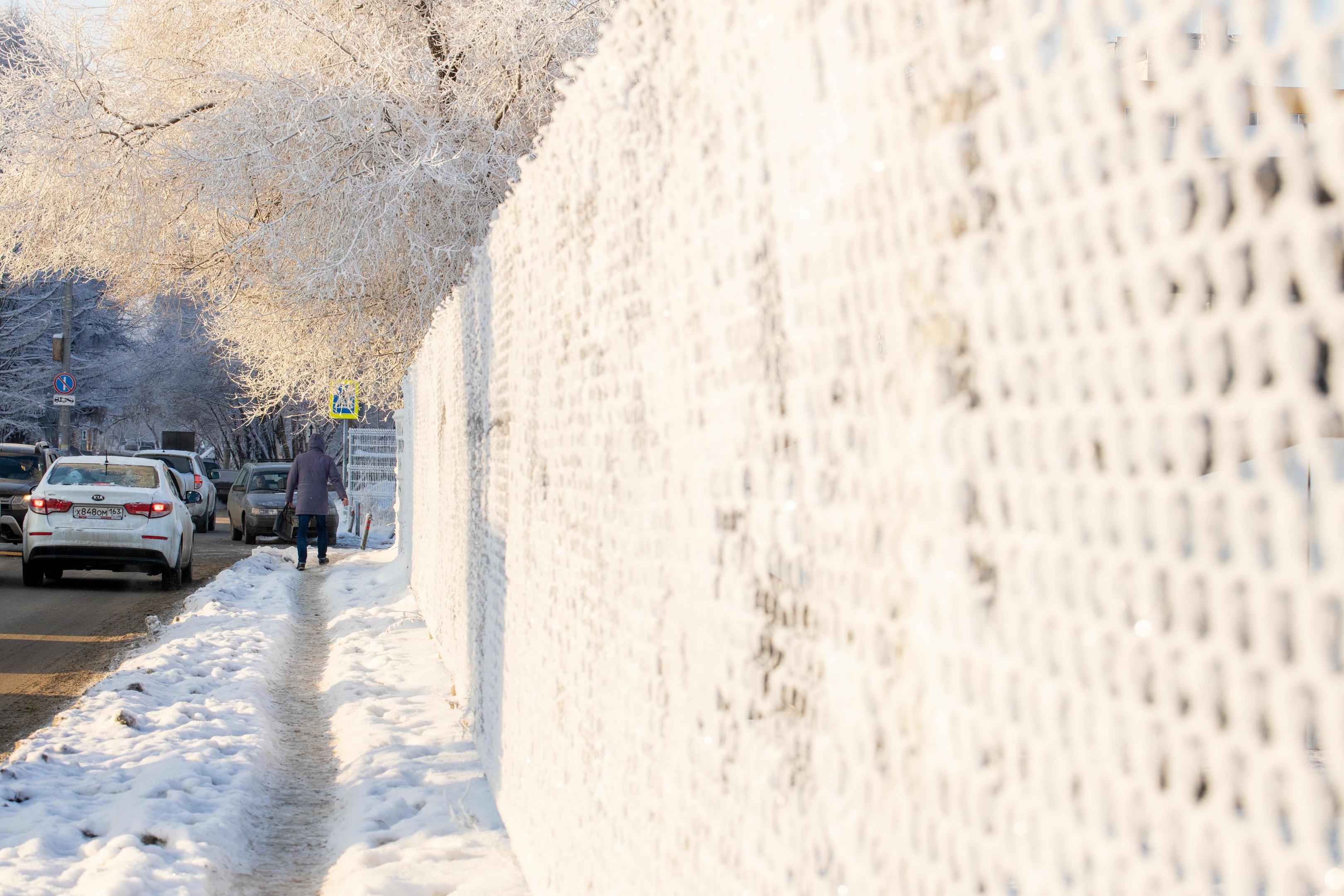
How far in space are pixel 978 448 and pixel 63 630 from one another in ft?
36.2

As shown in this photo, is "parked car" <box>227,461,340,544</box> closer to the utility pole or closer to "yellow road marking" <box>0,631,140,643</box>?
the utility pole

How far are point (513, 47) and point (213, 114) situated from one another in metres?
3.70

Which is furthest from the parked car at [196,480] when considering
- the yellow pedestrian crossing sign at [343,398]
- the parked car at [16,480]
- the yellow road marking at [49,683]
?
the yellow road marking at [49,683]

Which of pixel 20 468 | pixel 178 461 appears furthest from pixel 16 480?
pixel 178 461

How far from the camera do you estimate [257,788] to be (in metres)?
5.35

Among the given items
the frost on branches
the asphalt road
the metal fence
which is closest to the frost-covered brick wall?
the asphalt road

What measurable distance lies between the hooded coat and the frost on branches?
185 centimetres

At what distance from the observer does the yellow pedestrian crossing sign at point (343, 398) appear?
16.2 m

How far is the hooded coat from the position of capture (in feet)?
52.8

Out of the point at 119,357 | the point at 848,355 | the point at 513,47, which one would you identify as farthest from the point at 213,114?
the point at 119,357

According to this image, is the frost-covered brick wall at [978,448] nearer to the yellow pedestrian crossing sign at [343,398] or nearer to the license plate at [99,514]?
the license plate at [99,514]

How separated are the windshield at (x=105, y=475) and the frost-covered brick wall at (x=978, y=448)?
42.3ft

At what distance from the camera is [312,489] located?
16125mm

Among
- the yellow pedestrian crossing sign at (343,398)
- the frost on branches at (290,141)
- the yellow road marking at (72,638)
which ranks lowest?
the yellow road marking at (72,638)
